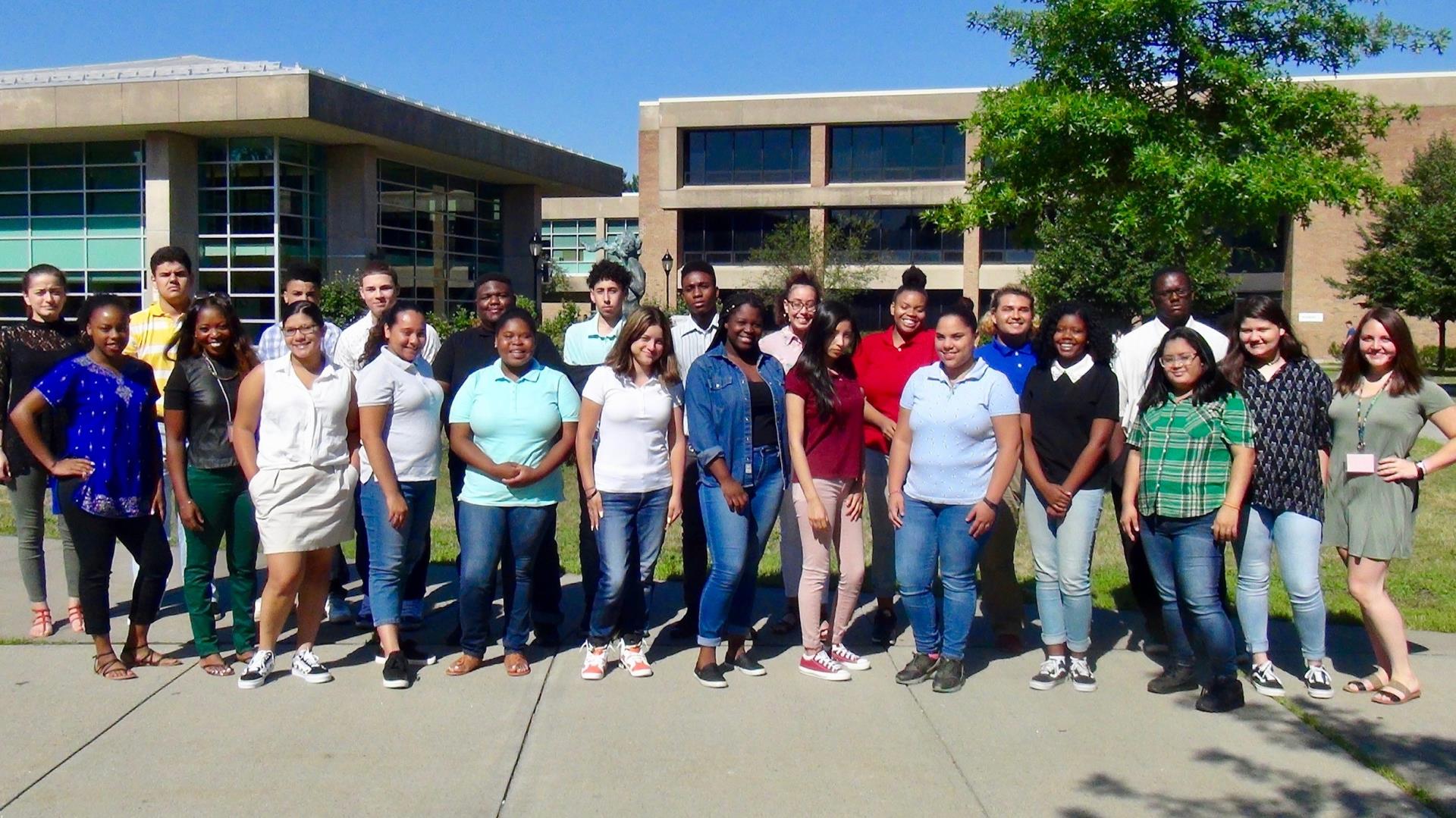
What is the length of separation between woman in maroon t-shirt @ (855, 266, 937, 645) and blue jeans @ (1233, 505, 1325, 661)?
170 cm

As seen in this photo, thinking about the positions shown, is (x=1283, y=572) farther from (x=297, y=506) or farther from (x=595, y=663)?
(x=297, y=506)

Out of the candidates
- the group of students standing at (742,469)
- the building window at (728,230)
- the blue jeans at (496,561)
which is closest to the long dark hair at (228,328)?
the group of students standing at (742,469)

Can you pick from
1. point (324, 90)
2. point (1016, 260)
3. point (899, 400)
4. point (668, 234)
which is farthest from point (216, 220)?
point (1016, 260)

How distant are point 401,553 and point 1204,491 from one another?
3683 mm

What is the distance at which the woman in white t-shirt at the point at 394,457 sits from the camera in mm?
5660

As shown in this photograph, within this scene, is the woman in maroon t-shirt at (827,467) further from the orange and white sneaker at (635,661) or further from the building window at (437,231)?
the building window at (437,231)

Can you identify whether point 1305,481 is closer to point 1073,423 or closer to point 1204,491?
point 1204,491

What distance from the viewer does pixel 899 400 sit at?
6266mm

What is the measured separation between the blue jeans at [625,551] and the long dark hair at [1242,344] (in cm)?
266

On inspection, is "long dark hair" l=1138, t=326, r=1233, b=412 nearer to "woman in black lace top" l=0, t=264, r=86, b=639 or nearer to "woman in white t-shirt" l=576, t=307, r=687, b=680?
"woman in white t-shirt" l=576, t=307, r=687, b=680

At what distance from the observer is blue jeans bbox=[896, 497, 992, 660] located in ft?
18.5

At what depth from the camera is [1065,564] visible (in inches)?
226

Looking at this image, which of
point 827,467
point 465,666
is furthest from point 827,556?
point 465,666

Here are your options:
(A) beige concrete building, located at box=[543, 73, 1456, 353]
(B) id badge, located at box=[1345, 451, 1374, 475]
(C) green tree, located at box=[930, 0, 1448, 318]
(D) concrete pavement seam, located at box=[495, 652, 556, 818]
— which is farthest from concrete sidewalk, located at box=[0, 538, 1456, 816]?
(A) beige concrete building, located at box=[543, 73, 1456, 353]
